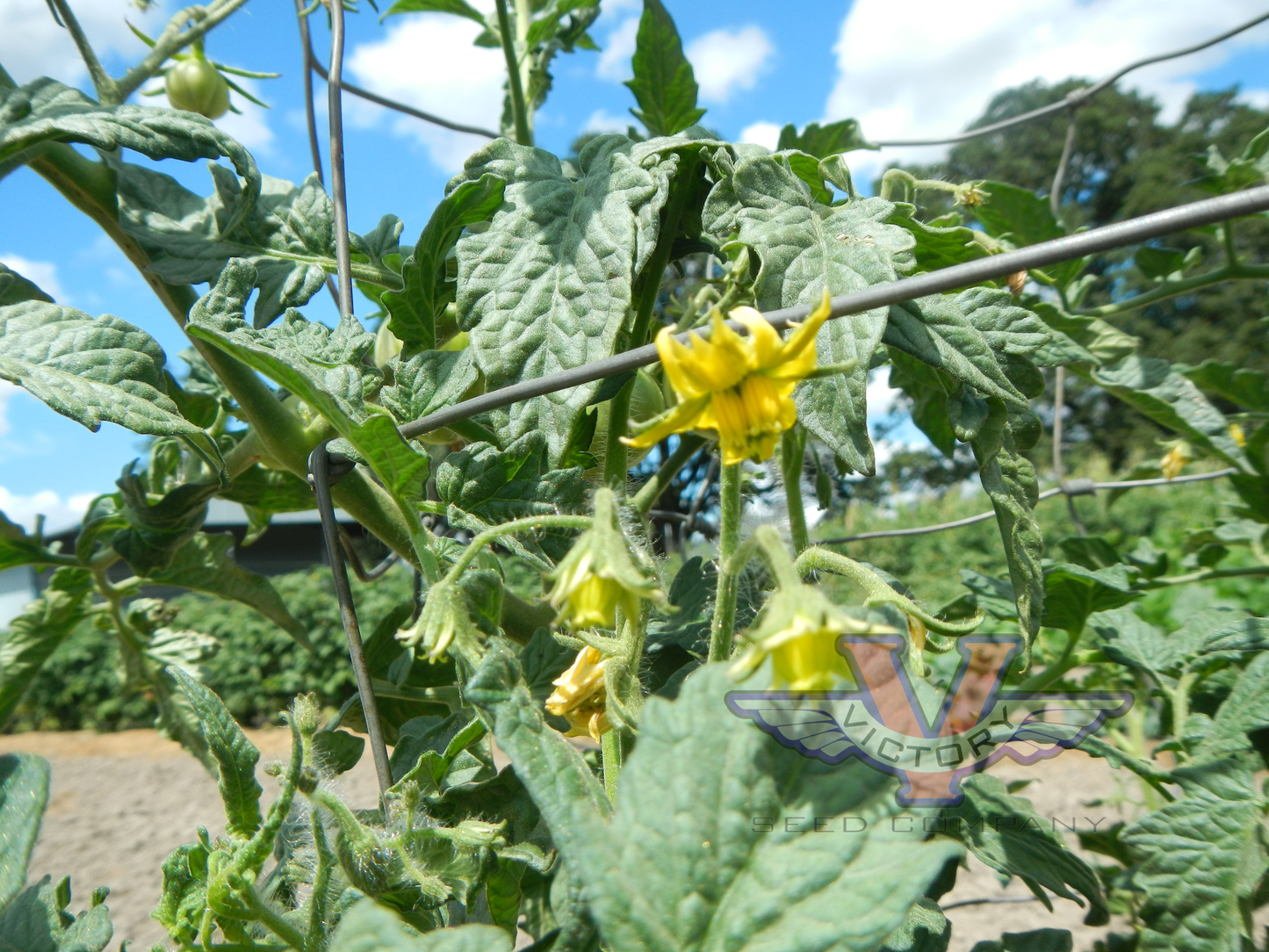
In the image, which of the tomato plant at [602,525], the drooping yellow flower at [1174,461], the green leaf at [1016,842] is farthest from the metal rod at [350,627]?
the drooping yellow flower at [1174,461]

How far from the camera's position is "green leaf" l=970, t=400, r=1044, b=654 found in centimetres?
49

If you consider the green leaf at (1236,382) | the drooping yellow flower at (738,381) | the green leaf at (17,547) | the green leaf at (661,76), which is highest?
the green leaf at (661,76)

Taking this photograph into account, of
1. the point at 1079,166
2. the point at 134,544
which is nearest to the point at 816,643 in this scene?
the point at 134,544

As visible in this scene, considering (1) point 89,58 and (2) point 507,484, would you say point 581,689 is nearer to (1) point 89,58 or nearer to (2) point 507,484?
(2) point 507,484

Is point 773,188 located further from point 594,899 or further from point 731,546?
point 594,899

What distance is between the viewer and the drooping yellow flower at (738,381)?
1.06 ft

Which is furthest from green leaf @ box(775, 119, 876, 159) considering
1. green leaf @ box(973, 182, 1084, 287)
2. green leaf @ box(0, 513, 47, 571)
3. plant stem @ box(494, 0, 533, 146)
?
green leaf @ box(0, 513, 47, 571)

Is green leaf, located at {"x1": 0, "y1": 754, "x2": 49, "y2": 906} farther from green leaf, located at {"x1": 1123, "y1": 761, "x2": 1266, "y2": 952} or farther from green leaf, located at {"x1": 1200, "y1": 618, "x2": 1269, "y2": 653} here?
green leaf, located at {"x1": 1200, "y1": 618, "x2": 1269, "y2": 653}

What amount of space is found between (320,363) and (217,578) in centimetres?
53

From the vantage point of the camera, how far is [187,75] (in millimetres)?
895

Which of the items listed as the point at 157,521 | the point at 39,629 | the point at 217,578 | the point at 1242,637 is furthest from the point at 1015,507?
the point at 39,629

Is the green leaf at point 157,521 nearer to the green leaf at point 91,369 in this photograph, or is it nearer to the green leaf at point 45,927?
the green leaf at point 91,369

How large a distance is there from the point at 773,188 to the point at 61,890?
0.58 m

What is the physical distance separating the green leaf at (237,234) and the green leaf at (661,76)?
0.30 m
